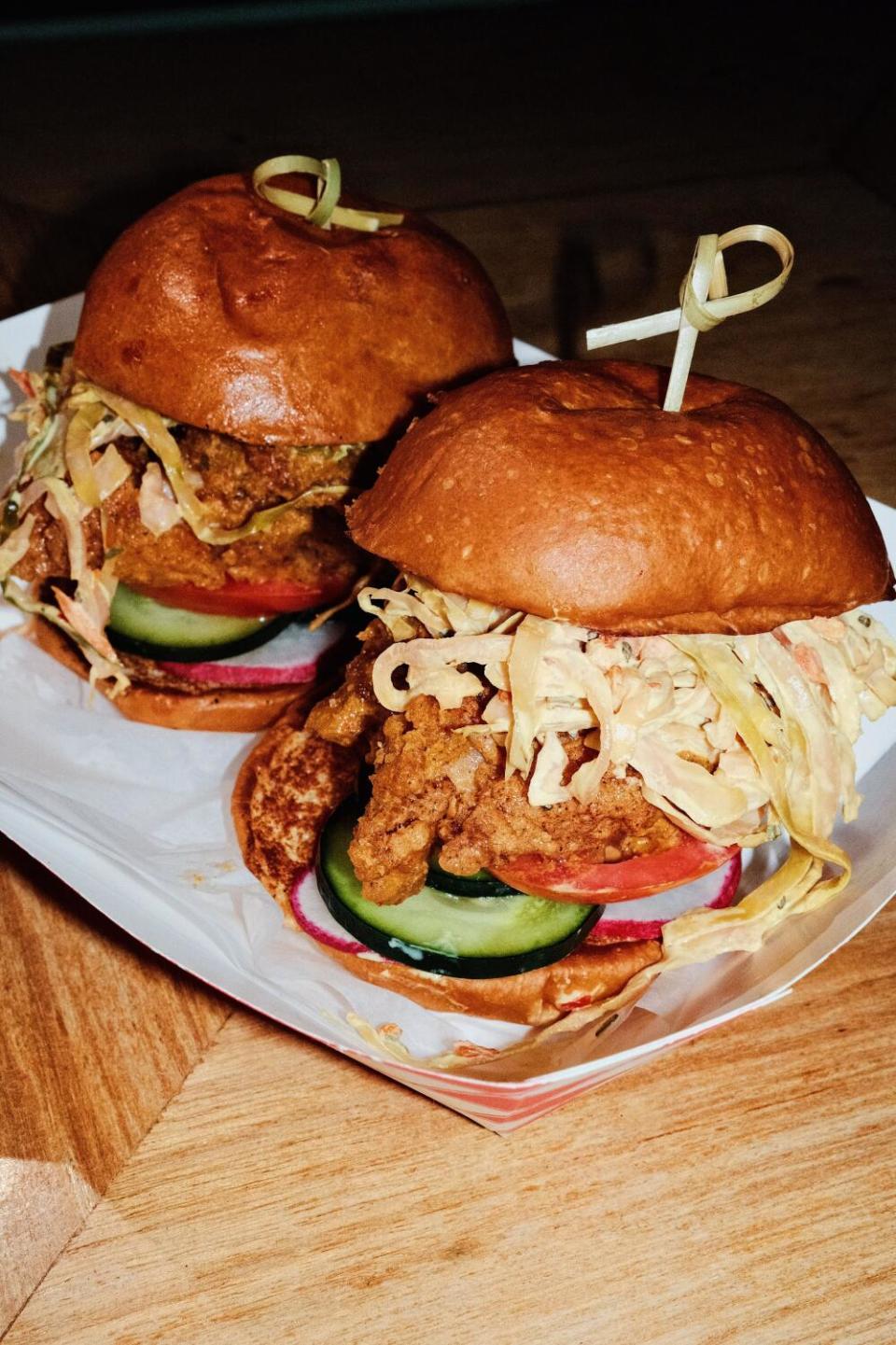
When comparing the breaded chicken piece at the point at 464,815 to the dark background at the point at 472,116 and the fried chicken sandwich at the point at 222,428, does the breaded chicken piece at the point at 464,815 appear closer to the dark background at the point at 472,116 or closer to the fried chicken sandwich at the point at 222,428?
the fried chicken sandwich at the point at 222,428

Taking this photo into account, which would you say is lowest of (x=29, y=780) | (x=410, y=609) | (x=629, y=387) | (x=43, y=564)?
(x=29, y=780)

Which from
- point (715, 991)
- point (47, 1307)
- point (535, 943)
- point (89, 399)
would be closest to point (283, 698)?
point (89, 399)

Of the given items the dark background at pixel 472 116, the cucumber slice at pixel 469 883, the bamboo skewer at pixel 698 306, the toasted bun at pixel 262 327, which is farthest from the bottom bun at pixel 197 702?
the dark background at pixel 472 116

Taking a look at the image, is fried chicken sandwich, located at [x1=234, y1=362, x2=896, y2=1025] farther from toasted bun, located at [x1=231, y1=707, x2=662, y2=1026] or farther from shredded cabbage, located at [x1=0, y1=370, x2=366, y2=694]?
shredded cabbage, located at [x1=0, y1=370, x2=366, y2=694]

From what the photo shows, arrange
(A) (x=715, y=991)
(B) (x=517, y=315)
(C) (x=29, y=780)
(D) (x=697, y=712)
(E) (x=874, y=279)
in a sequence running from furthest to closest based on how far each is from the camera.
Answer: (E) (x=874, y=279)
(B) (x=517, y=315)
(C) (x=29, y=780)
(A) (x=715, y=991)
(D) (x=697, y=712)

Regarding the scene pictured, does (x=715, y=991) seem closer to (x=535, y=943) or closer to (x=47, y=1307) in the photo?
(x=535, y=943)

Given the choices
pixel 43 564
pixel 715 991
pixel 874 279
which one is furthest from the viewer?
pixel 874 279

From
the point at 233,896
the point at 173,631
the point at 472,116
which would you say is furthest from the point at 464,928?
the point at 472,116
